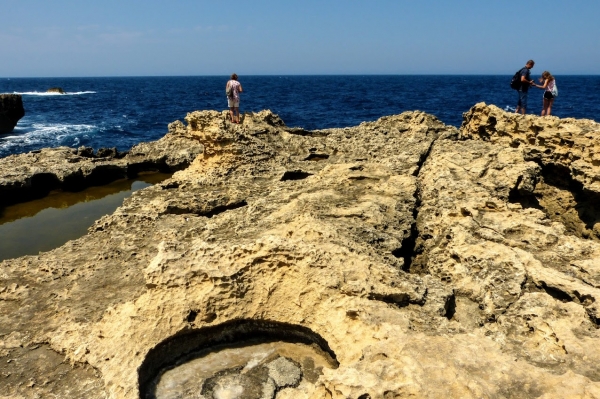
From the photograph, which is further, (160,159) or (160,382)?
(160,159)

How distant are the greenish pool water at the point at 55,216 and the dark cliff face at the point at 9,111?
18.1 meters

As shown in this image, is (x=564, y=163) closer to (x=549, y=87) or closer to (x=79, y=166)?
(x=549, y=87)

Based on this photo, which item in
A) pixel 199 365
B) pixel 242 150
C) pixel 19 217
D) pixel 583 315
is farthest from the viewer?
pixel 19 217

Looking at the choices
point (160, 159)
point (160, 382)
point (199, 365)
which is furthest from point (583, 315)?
point (160, 159)

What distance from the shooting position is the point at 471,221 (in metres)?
5.52

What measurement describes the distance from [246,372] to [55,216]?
7787 mm

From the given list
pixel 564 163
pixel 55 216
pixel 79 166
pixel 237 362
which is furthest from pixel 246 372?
pixel 79 166

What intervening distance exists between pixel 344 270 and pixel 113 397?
2.20 meters

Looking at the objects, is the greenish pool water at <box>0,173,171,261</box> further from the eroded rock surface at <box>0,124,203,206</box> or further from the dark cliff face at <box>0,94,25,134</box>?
the dark cliff face at <box>0,94,25,134</box>

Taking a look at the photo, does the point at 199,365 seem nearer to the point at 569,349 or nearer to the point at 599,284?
the point at 569,349

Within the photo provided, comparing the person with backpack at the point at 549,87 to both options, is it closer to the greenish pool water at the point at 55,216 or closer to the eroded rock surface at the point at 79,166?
the eroded rock surface at the point at 79,166

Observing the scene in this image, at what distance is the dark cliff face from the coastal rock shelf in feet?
78.7

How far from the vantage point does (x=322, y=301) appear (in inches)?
166

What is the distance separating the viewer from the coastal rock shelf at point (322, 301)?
3312 millimetres
